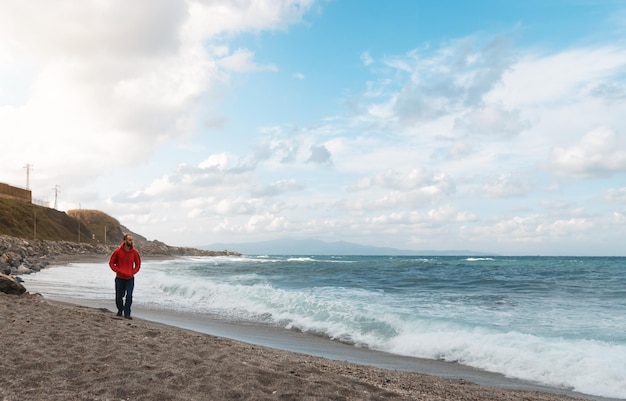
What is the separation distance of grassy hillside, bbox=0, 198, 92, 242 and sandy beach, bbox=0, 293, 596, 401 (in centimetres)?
5599

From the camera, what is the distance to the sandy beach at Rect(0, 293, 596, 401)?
4.89m

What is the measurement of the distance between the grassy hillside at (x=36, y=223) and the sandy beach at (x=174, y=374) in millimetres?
55986

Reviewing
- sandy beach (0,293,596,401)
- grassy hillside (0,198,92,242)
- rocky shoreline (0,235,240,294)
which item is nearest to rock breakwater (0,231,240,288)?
rocky shoreline (0,235,240,294)

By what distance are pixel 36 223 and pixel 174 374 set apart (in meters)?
69.0

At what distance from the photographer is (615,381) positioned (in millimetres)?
7199

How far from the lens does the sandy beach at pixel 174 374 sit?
4891mm

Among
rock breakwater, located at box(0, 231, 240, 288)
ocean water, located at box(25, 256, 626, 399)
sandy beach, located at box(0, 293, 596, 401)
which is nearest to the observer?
sandy beach, located at box(0, 293, 596, 401)

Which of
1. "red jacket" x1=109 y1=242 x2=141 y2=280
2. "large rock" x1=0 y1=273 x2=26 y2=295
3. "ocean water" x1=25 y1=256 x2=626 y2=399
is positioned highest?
"red jacket" x1=109 y1=242 x2=141 y2=280

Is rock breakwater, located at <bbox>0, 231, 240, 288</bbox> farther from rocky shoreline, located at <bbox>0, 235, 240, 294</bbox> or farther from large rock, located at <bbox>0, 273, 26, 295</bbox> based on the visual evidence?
large rock, located at <bbox>0, 273, 26, 295</bbox>

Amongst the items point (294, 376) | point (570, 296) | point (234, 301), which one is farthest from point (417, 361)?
point (570, 296)

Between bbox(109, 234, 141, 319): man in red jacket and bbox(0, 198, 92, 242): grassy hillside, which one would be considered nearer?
bbox(109, 234, 141, 319): man in red jacket

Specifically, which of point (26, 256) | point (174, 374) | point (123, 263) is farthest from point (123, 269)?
point (26, 256)

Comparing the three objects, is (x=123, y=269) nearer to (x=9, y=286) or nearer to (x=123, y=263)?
(x=123, y=263)

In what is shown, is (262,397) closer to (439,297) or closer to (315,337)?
(315,337)
